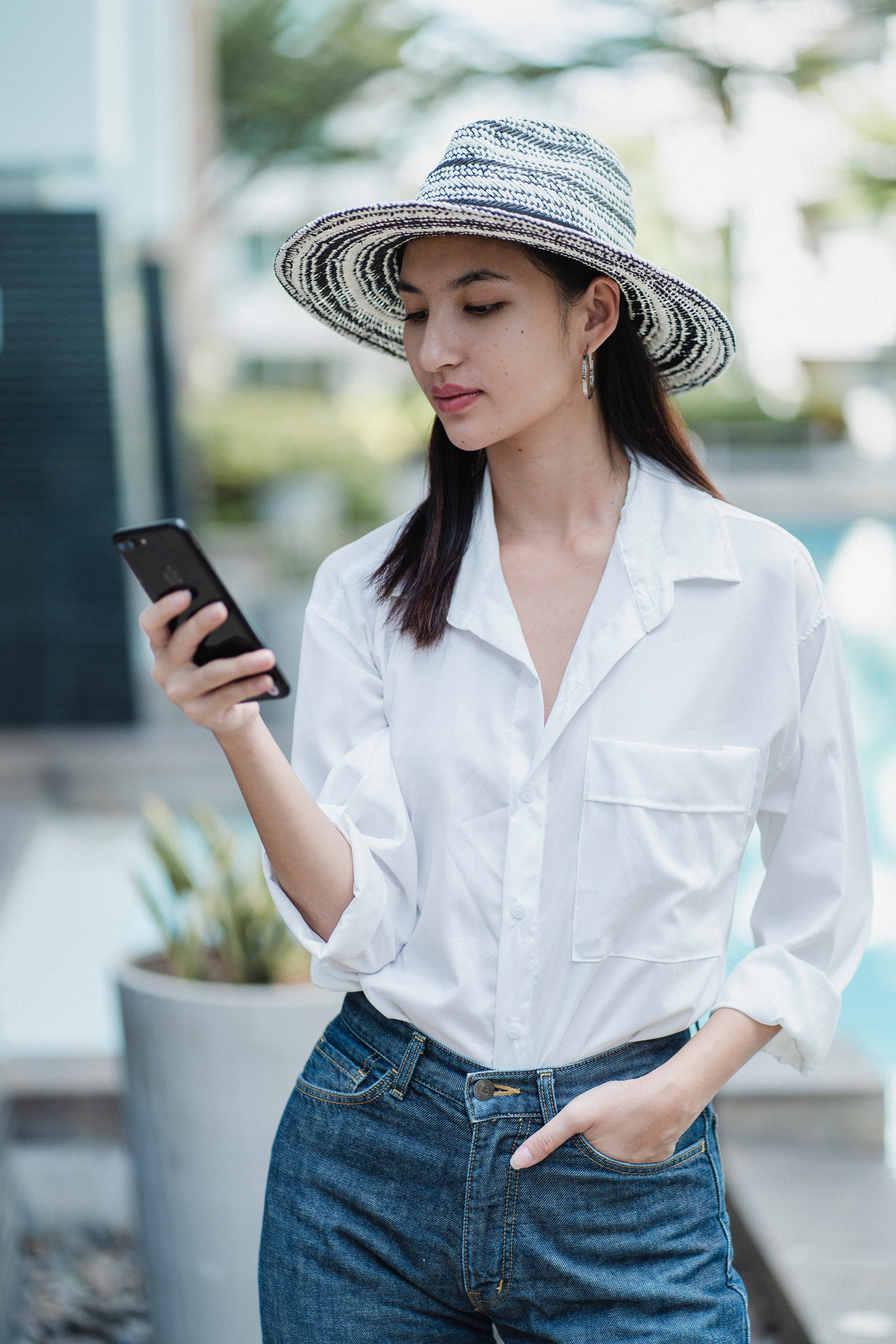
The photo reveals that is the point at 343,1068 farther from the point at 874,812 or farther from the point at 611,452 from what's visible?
the point at 874,812

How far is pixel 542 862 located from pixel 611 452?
1.60 feet

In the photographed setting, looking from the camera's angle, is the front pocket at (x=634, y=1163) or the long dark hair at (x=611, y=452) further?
the long dark hair at (x=611, y=452)

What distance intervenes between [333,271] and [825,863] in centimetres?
88

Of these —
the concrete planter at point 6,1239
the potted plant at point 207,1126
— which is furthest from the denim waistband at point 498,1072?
the concrete planter at point 6,1239

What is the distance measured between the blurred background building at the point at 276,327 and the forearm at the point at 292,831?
23.9 inches

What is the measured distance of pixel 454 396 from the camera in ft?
4.83

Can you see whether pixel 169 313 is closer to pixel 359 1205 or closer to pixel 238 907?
pixel 238 907

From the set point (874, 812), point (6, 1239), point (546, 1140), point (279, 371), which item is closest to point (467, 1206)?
point (546, 1140)

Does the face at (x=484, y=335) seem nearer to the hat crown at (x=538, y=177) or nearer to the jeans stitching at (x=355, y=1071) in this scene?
the hat crown at (x=538, y=177)

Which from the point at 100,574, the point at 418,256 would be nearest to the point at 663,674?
the point at 418,256

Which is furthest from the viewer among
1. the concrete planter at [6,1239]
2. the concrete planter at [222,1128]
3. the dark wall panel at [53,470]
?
the dark wall panel at [53,470]

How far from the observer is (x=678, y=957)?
1.45 m

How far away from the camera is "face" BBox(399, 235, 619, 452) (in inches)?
57.2

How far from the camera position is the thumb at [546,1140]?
54.0 inches
